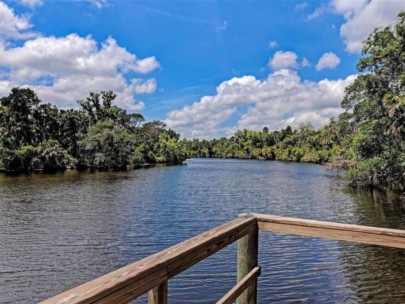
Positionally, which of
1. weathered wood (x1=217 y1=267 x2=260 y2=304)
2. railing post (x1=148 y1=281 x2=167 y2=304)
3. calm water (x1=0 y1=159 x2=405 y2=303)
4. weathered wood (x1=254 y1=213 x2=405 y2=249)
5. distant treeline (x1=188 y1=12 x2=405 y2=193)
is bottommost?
calm water (x1=0 y1=159 x2=405 y2=303)

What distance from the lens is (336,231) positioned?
2430 millimetres

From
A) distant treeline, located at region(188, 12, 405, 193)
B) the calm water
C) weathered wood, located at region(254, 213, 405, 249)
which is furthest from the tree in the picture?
weathered wood, located at region(254, 213, 405, 249)

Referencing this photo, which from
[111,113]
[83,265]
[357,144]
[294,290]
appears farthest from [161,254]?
[111,113]

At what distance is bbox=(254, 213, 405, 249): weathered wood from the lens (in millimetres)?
2316

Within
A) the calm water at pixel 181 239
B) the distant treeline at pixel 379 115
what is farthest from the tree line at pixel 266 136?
the calm water at pixel 181 239

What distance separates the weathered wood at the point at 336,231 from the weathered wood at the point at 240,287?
0.32 meters

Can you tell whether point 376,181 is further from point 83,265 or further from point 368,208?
point 83,265

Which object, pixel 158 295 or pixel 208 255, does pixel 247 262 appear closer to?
pixel 208 255

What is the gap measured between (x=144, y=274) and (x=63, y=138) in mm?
60423

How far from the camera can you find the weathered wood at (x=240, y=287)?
206 centimetres

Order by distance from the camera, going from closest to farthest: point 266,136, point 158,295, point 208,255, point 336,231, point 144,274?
point 144,274 < point 158,295 < point 208,255 < point 336,231 < point 266,136

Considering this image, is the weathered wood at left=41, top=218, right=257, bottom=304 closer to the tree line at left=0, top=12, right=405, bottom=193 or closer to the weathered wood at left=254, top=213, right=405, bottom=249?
the weathered wood at left=254, top=213, right=405, bottom=249

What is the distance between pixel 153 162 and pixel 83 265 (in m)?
64.3

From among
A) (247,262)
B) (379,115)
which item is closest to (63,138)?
(379,115)
